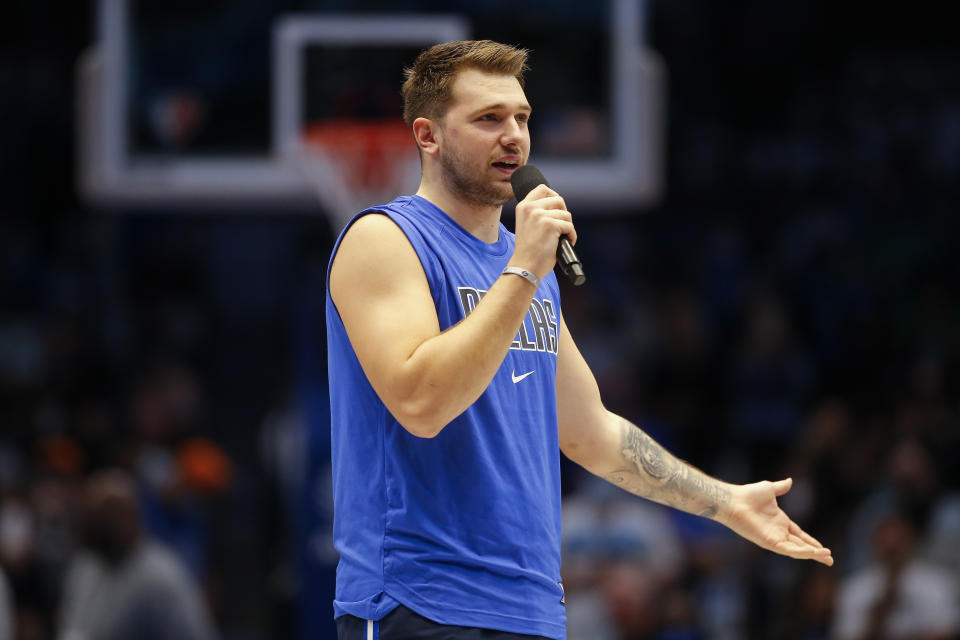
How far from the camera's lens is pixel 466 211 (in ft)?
10.7

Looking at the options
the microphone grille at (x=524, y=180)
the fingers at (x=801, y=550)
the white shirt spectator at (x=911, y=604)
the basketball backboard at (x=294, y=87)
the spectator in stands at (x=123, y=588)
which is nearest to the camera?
the microphone grille at (x=524, y=180)

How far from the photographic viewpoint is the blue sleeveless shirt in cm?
298

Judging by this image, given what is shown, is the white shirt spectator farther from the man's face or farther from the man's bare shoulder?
the man's bare shoulder

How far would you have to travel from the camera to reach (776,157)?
14.2m

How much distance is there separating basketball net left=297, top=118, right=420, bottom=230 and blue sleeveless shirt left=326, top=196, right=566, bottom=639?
543 cm

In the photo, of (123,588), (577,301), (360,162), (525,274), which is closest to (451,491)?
(525,274)

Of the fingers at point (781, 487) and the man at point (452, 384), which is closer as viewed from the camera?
the man at point (452, 384)

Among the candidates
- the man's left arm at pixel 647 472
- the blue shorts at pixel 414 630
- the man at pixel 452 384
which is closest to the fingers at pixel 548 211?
the man at pixel 452 384

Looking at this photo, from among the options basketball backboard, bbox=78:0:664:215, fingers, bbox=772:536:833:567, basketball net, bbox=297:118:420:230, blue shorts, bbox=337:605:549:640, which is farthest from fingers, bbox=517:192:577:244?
basketball backboard, bbox=78:0:664:215

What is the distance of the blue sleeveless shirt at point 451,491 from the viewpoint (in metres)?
2.98

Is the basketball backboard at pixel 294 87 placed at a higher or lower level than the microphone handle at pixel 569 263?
higher

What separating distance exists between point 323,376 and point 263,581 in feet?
8.01

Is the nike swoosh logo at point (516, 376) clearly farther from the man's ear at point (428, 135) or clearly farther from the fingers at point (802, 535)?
the fingers at point (802, 535)

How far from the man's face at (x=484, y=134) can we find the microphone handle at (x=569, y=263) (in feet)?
0.89
